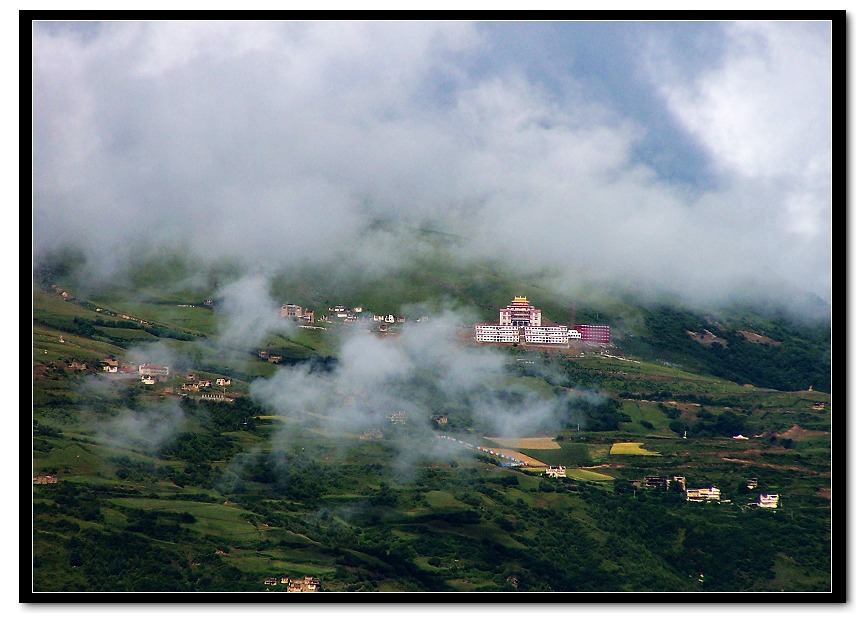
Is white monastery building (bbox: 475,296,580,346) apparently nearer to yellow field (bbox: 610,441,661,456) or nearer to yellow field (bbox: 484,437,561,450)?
yellow field (bbox: 484,437,561,450)

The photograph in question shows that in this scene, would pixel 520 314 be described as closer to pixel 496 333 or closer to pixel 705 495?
pixel 496 333

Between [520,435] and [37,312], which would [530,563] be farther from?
[37,312]

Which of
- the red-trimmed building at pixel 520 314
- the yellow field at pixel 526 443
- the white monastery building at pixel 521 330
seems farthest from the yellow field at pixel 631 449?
the red-trimmed building at pixel 520 314

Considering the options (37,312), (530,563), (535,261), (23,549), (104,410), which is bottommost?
(530,563)

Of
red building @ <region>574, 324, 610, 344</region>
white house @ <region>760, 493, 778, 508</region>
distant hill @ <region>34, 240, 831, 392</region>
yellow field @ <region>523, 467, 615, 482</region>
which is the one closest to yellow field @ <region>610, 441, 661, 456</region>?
yellow field @ <region>523, 467, 615, 482</region>

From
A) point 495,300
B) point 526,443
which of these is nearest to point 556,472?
point 526,443

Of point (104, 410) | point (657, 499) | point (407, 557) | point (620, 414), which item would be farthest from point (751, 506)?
point (104, 410)
